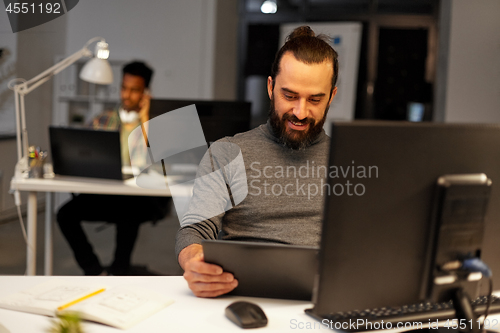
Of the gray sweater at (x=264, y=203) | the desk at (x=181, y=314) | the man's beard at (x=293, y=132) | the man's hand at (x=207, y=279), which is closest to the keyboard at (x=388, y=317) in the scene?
the desk at (x=181, y=314)

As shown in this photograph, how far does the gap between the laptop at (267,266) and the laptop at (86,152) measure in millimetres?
1445

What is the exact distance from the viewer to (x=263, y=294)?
95 centimetres

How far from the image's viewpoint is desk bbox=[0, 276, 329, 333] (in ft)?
2.68

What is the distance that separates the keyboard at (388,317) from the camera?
2.59 feet

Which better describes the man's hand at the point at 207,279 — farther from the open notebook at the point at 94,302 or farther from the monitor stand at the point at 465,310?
the monitor stand at the point at 465,310

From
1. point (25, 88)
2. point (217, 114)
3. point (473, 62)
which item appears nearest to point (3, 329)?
point (217, 114)

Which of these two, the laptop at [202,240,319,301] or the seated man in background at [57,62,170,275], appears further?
the seated man in background at [57,62,170,275]

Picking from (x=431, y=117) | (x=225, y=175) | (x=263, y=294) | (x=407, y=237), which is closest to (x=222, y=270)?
(x=263, y=294)

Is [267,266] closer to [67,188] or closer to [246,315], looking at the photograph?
[246,315]

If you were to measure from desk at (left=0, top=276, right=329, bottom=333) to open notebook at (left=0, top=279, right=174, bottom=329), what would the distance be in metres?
0.01

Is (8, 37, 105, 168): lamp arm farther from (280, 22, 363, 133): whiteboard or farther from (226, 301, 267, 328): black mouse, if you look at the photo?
(280, 22, 363, 133): whiteboard

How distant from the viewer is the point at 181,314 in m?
0.88

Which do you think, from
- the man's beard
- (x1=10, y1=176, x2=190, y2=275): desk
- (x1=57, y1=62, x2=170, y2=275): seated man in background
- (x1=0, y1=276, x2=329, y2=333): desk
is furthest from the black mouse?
(x1=57, y1=62, x2=170, y2=275): seated man in background

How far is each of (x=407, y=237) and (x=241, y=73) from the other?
4.96 m
